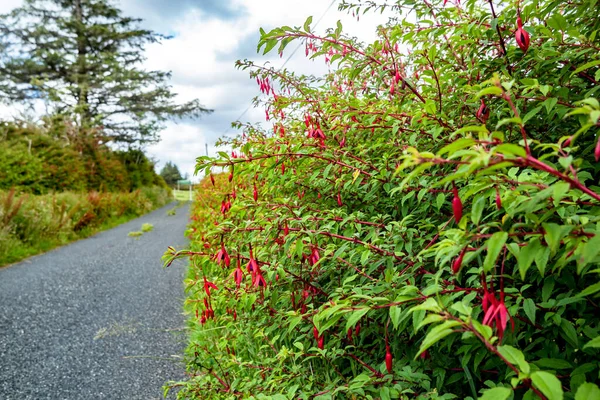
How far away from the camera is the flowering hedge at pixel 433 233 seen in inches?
32.6

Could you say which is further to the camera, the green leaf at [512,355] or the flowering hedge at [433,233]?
the flowering hedge at [433,233]

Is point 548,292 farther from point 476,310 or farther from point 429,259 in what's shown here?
point 429,259

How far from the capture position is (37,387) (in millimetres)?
2463

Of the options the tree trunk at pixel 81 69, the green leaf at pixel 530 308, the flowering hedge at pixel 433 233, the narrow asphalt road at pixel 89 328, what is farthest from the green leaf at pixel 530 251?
the tree trunk at pixel 81 69

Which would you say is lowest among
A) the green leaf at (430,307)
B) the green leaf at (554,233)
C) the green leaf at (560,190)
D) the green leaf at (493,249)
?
the green leaf at (430,307)

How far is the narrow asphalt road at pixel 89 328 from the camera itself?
2531 millimetres

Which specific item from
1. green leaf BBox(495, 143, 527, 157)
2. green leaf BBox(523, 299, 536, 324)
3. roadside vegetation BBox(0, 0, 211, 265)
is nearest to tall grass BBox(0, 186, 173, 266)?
roadside vegetation BBox(0, 0, 211, 265)

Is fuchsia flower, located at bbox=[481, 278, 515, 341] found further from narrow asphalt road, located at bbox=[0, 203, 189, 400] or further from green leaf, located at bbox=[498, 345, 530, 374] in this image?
narrow asphalt road, located at bbox=[0, 203, 189, 400]

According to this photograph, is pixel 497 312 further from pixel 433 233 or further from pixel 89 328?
pixel 89 328

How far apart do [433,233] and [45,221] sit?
7452 mm

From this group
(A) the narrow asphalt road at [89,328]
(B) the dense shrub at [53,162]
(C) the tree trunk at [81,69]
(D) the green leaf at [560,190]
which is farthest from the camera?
(C) the tree trunk at [81,69]

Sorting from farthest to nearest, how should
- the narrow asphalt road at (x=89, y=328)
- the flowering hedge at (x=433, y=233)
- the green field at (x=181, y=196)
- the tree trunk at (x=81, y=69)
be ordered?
the green field at (x=181, y=196) → the tree trunk at (x=81, y=69) → the narrow asphalt road at (x=89, y=328) → the flowering hedge at (x=433, y=233)

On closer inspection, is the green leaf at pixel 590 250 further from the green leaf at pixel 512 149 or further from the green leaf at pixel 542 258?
the green leaf at pixel 512 149

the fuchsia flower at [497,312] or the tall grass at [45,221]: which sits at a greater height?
the fuchsia flower at [497,312]
